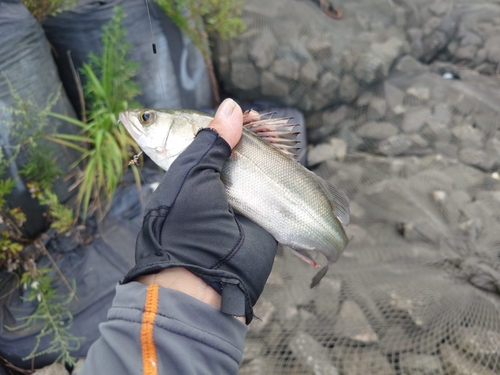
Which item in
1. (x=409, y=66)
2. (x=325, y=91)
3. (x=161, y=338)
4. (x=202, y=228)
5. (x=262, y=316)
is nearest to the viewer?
(x=161, y=338)

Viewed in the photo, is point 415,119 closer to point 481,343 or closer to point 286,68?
point 286,68

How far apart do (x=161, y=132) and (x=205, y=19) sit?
1989mm

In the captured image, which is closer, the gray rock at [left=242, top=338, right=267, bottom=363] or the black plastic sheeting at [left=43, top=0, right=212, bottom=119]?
the gray rock at [left=242, top=338, right=267, bottom=363]

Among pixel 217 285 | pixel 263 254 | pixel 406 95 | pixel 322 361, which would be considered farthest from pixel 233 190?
pixel 406 95

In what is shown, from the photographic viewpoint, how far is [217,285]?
4.04ft

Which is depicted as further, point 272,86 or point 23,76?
point 272,86

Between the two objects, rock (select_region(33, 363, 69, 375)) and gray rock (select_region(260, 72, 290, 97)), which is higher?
gray rock (select_region(260, 72, 290, 97))

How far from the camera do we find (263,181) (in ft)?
5.04

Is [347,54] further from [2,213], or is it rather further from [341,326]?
[2,213]

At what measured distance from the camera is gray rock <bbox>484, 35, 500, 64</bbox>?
14.2 feet

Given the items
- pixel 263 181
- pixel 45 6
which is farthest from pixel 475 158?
pixel 45 6

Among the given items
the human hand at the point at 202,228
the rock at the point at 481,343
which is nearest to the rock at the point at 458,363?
the rock at the point at 481,343

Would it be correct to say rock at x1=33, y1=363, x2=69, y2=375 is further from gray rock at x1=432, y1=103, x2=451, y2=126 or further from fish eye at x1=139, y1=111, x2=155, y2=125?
gray rock at x1=432, y1=103, x2=451, y2=126

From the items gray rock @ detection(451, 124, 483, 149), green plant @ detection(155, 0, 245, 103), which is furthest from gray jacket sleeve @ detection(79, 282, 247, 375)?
gray rock @ detection(451, 124, 483, 149)
